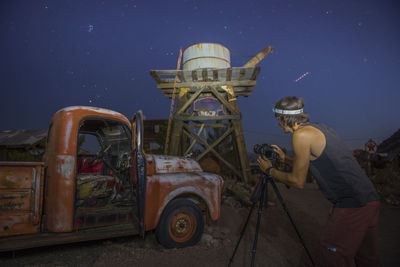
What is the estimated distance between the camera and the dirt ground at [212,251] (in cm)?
325

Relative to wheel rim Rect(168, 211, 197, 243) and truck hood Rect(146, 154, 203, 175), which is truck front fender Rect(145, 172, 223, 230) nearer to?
truck hood Rect(146, 154, 203, 175)

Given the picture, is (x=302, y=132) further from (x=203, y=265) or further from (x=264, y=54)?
(x=264, y=54)

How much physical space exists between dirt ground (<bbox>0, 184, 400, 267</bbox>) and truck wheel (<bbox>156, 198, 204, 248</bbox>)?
0.46ft

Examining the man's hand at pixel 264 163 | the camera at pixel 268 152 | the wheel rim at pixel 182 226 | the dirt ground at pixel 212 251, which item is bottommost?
the dirt ground at pixel 212 251

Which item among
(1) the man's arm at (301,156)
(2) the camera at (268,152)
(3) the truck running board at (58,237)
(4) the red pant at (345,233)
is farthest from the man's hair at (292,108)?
(3) the truck running board at (58,237)

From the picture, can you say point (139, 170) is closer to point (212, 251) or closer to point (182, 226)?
point (182, 226)

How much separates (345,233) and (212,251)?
Result: 237cm

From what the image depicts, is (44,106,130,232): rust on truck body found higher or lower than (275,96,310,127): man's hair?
lower

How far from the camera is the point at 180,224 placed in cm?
366

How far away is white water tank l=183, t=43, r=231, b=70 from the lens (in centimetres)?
739

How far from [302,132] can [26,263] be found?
13.0ft

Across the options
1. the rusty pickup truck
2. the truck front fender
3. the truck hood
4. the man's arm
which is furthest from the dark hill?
the man's arm

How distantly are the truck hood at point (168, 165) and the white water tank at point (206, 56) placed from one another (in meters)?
4.17

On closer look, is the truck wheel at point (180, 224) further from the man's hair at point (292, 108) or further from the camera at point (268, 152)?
the man's hair at point (292, 108)
